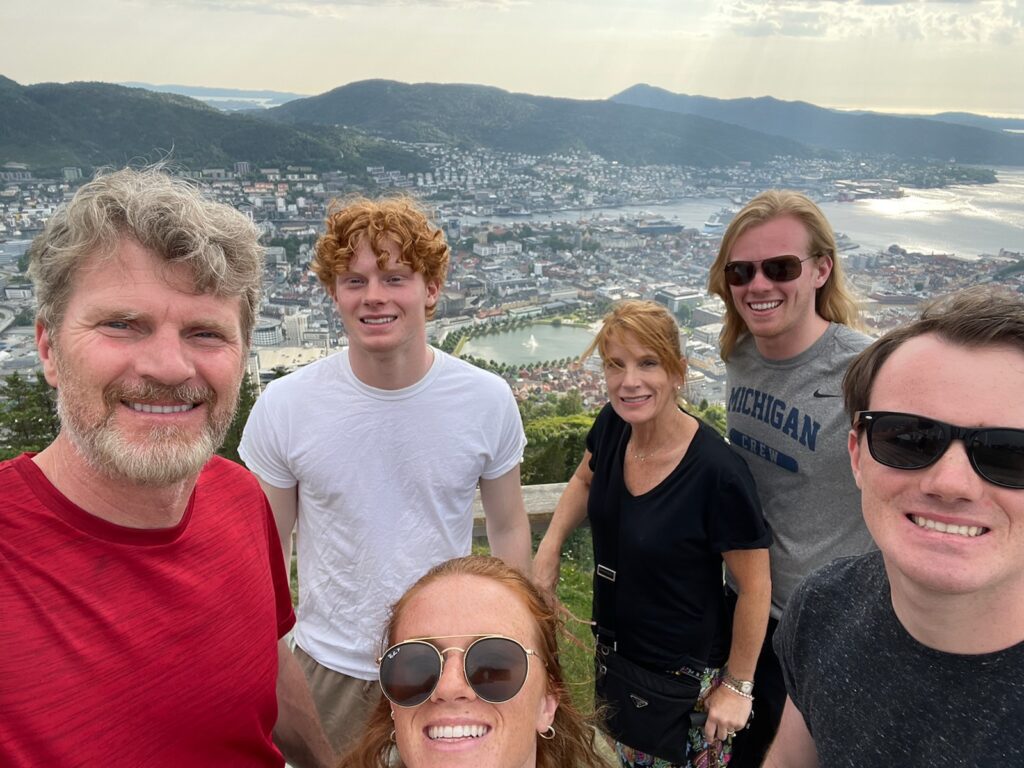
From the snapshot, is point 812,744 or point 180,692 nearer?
point 180,692

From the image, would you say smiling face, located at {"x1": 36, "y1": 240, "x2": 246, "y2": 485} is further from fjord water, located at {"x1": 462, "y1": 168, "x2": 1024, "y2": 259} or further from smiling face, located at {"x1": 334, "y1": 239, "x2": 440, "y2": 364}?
fjord water, located at {"x1": 462, "y1": 168, "x2": 1024, "y2": 259}

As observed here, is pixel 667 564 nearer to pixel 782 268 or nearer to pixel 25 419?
pixel 782 268

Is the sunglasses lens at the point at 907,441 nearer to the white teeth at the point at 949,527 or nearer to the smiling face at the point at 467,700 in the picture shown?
the white teeth at the point at 949,527

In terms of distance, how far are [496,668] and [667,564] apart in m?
0.91

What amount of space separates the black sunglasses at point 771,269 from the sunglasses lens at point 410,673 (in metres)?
1.93

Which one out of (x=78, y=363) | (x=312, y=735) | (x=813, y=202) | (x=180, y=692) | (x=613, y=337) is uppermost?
(x=813, y=202)

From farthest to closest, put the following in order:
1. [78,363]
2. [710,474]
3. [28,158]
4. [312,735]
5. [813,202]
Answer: [28,158], [813,202], [710,474], [312,735], [78,363]

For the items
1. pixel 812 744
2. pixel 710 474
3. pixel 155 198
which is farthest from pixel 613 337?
pixel 155 198

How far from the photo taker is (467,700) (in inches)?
53.2

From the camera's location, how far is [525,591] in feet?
5.13

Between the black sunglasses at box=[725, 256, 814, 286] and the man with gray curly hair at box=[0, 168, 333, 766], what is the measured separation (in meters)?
1.91

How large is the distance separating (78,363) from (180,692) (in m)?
0.82

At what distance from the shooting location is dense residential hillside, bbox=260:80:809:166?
5900cm

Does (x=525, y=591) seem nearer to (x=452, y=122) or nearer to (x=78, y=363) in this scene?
(x=78, y=363)
